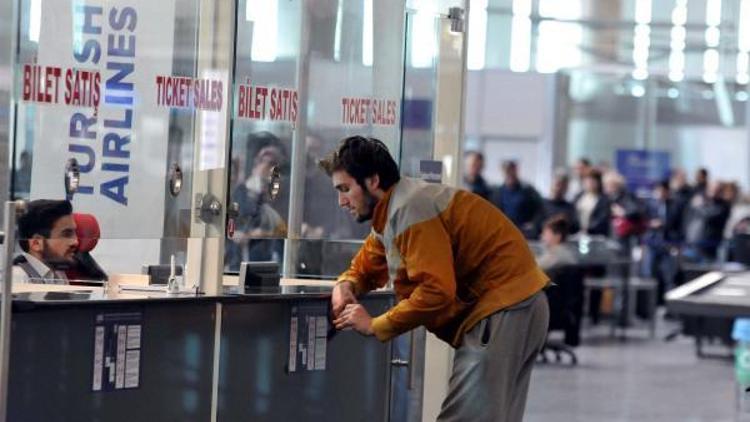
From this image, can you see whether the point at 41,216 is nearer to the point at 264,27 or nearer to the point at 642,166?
the point at 264,27

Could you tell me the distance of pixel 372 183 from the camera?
505 centimetres

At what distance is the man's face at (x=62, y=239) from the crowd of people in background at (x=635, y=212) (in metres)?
8.29

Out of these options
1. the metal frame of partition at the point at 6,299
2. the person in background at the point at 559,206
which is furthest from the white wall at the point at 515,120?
the metal frame of partition at the point at 6,299

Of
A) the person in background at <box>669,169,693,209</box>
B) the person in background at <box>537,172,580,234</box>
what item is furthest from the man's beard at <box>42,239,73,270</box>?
the person in background at <box>669,169,693,209</box>

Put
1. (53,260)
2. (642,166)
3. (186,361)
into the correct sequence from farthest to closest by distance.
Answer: (642,166) < (53,260) < (186,361)

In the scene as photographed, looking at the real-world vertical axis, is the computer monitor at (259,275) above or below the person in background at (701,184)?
below

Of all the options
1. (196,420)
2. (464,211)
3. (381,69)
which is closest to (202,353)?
(196,420)

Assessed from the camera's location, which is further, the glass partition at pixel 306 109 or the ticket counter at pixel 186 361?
the glass partition at pixel 306 109

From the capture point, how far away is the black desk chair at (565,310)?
1265 centimetres

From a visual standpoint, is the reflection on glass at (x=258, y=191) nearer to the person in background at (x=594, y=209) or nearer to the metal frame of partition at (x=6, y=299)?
the metal frame of partition at (x=6, y=299)

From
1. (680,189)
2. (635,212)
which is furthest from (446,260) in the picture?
(680,189)

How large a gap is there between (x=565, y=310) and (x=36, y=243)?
7.87 metres

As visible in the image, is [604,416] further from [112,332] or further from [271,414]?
[112,332]

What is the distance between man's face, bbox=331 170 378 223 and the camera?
16.6 ft
